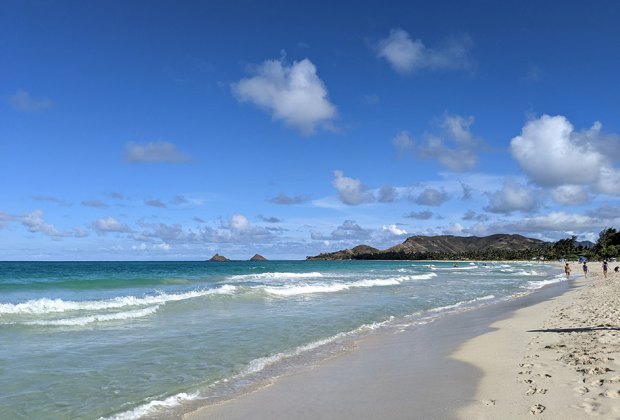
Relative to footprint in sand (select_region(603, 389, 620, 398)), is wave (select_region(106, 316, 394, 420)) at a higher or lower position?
lower

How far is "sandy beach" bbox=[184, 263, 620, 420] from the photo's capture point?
6.34 m

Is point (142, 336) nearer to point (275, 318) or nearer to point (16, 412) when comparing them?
point (275, 318)

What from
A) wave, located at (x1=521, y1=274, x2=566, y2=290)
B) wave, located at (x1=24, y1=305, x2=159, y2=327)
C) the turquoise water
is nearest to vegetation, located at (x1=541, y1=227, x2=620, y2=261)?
wave, located at (x1=521, y1=274, x2=566, y2=290)

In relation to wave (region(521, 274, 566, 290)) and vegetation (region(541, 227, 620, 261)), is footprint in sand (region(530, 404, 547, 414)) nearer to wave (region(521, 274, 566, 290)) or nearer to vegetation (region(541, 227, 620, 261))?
wave (region(521, 274, 566, 290))

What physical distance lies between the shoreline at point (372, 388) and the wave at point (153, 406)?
473 mm

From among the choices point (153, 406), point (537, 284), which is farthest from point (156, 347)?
point (537, 284)

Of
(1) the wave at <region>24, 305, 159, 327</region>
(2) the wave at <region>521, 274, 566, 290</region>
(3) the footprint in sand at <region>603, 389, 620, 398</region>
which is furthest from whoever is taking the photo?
(2) the wave at <region>521, 274, 566, 290</region>

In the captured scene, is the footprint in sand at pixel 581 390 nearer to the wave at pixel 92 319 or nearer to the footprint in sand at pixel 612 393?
the footprint in sand at pixel 612 393

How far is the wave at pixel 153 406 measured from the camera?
6.72m

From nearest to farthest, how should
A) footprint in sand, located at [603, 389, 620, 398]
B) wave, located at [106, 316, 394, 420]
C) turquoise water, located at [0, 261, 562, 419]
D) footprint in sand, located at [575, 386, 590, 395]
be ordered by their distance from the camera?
footprint in sand, located at [603, 389, 620, 398] < footprint in sand, located at [575, 386, 590, 395] < wave, located at [106, 316, 394, 420] < turquoise water, located at [0, 261, 562, 419]

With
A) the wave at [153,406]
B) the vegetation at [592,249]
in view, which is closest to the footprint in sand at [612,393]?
the wave at [153,406]

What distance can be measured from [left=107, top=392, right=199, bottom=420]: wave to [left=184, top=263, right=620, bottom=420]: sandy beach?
64cm

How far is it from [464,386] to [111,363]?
7245mm

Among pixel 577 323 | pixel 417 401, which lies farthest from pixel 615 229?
pixel 417 401
